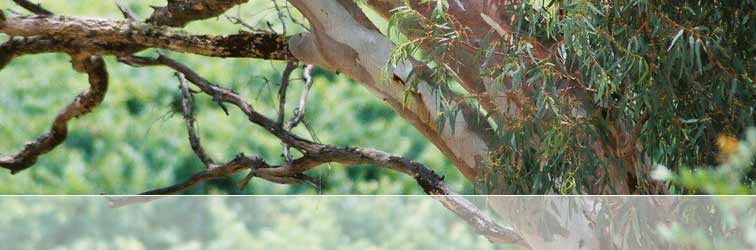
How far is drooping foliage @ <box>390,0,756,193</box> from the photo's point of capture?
2.47 meters

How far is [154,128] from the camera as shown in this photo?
11031mm

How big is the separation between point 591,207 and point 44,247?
1218mm

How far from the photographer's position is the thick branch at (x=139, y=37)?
11.1ft

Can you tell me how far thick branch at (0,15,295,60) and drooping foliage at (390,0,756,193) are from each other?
0.66 metres

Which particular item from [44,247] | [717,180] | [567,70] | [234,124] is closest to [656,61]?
[567,70]

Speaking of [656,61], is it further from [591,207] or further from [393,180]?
[393,180]

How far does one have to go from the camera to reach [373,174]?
1134 centimetres

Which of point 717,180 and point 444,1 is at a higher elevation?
point 444,1

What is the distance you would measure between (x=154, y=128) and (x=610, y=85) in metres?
8.77

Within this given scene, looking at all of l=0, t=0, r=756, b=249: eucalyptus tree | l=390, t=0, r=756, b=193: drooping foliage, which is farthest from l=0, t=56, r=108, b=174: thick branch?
l=390, t=0, r=756, b=193: drooping foliage

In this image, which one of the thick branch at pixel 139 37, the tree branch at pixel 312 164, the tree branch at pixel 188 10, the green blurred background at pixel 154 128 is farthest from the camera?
the green blurred background at pixel 154 128

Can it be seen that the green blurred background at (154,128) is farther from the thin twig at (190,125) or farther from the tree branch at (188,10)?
the tree branch at (188,10)

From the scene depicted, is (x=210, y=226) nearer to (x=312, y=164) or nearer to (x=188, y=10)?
(x=312, y=164)

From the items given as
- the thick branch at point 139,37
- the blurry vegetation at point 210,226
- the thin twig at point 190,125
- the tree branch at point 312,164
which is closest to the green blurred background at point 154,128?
the thin twig at point 190,125
